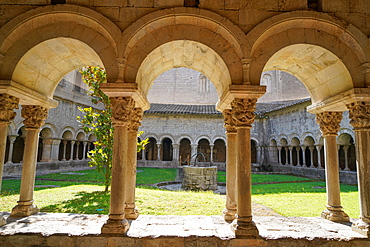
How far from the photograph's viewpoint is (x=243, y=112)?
14.8 ft

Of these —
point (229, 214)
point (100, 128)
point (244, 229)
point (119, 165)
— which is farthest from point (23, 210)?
point (244, 229)

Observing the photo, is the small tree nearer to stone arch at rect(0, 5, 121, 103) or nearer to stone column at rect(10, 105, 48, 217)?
stone column at rect(10, 105, 48, 217)

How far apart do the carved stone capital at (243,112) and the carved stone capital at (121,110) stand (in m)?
2.02

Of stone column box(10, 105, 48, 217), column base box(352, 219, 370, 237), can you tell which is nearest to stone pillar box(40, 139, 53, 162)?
stone column box(10, 105, 48, 217)

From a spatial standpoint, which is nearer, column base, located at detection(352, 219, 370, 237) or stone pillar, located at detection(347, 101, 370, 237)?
column base, located at detection(352, 219, 370, 237)

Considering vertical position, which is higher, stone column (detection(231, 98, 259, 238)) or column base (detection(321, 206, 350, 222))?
stone column (detection(231, 98, 259, 238))

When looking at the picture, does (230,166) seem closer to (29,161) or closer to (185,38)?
(185,38)

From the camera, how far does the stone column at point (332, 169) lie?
5.26 m

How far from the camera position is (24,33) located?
460 centimetres

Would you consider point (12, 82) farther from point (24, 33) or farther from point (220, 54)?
point (220, 54)

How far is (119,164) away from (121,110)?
1.00 m

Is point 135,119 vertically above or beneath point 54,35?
beneath

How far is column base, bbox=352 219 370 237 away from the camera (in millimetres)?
4160

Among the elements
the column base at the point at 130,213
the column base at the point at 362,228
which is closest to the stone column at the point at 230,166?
the column base at the point at 130,213
